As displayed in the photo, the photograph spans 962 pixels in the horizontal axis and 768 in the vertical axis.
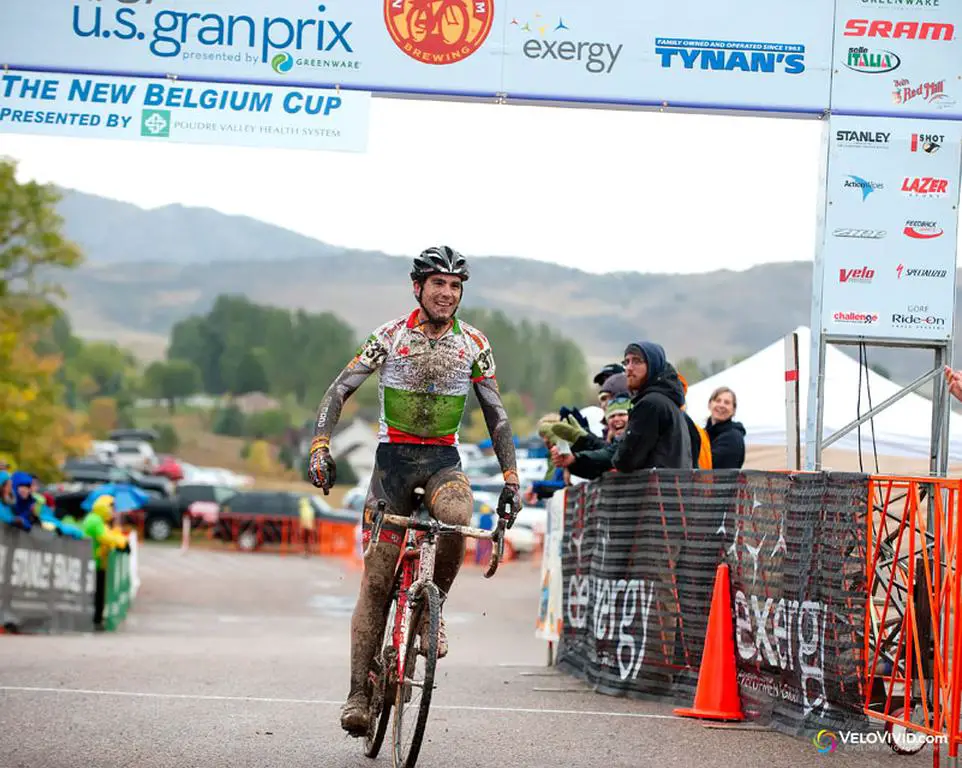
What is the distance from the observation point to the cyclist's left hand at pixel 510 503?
686 cm

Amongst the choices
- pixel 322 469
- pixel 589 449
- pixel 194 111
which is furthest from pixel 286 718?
pixel 194 111

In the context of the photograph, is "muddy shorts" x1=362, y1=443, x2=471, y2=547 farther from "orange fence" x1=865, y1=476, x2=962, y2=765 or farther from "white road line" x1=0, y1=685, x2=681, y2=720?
"white road line" x1=0, y1=685, x2=681, y2=720

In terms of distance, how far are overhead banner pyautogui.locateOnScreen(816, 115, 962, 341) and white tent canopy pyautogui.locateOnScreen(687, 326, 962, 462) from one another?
5.85 m

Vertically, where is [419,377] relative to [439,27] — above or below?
below

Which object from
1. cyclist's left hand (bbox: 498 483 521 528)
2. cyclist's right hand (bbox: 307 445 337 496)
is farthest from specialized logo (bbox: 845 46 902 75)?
cyclist's right hand (bbox: 307 445 337 496)

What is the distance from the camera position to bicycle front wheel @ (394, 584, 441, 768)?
6.52 m

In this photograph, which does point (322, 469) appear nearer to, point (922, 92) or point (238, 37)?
point (238, 37)

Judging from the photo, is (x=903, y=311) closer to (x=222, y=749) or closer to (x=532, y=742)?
(x=532, y=742)

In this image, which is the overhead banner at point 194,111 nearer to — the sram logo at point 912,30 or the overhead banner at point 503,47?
the overhead banner at point 503,47

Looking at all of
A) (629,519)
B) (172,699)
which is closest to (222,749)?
(172,699)

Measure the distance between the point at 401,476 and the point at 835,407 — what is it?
12297mm

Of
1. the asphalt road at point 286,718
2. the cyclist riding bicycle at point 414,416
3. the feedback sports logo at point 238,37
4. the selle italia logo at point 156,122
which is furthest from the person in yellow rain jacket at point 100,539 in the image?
the cyclist riding bicycle at point 414,416

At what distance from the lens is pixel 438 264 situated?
7246 mm

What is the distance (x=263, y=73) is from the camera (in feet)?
38.5
